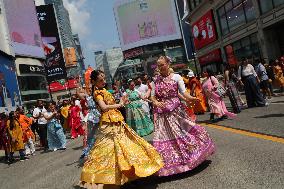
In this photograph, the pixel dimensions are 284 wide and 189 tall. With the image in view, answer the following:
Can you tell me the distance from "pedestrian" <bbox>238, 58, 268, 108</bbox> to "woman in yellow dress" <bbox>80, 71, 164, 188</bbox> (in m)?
9.93

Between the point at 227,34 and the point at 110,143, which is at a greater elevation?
the point at 227,34

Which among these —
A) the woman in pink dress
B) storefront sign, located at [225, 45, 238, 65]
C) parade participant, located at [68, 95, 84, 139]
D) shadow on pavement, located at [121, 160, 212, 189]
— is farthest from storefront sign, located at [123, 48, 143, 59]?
shadow on pavement, located at [121, 160, 212, 189]

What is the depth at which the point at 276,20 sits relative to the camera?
25953 millimetres

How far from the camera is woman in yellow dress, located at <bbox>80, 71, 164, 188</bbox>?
5.99 m

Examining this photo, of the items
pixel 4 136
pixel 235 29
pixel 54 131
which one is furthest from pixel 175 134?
pixel 235 29

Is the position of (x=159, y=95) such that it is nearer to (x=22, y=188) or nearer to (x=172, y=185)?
(x=172, y=185)

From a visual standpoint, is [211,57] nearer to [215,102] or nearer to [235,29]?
[235,29]

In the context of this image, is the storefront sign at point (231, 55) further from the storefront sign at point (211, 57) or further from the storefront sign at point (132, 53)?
the storefront sign at point (132, 53)

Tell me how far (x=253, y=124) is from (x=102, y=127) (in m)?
5.49

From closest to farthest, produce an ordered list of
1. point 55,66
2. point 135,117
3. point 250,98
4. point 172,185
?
point 172,185 < point 135,117 < point 250,98 < point 55,66

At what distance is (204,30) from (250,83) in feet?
88.6

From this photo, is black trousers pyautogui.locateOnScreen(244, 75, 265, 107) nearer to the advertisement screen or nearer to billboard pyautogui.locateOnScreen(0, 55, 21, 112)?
billboard pyautogui.locateOnScreen(0, 55, 21, 112)

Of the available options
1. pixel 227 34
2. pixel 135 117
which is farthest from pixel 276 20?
pixel 135 117

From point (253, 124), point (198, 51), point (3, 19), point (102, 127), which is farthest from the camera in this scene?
point (3, 19)
